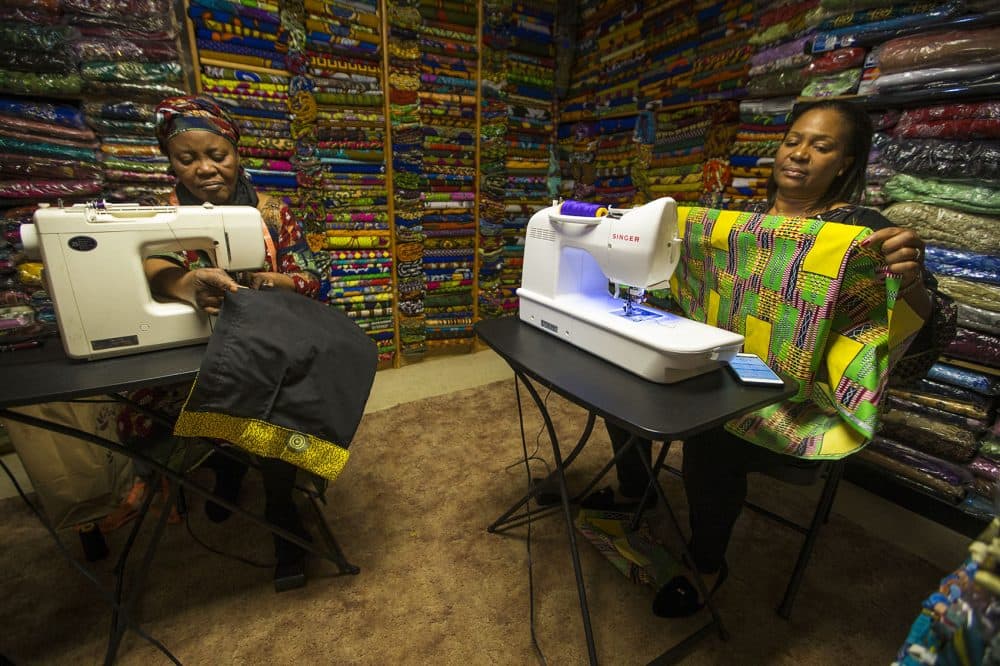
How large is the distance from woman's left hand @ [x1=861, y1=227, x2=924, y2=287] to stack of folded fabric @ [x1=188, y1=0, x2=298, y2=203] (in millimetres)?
2609

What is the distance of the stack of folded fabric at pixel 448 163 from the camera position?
9.02 ft

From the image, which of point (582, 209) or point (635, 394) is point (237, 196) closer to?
point (582, 209)

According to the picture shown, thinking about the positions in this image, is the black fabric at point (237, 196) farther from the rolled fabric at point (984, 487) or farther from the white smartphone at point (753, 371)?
the rolled fabric at point (984, 487)

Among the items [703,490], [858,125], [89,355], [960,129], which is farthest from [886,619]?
[89,355]

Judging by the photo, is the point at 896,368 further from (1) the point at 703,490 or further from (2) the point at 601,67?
(2) the point at 601,67

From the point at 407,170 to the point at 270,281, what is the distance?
169 cm

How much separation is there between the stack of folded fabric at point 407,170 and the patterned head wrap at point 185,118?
1465mm

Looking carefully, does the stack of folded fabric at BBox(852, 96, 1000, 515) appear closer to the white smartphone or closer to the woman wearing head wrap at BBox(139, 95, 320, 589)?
the white smartphone

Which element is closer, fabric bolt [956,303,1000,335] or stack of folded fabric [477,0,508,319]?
fabric bolt [956,303,1000,335]

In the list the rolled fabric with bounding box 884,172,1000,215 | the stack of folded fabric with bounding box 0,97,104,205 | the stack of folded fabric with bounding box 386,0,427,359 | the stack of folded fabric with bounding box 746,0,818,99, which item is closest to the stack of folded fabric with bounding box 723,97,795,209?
the stack of folded fabric with bounding box 746,0,818,99

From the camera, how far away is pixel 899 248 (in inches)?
38.6

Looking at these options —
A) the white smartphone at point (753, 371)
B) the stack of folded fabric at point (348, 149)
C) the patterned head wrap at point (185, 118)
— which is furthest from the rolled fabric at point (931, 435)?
the stack of folded fabric at point (348, 149)

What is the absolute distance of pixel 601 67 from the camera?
297 cm

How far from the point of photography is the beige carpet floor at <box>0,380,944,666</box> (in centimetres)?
128
